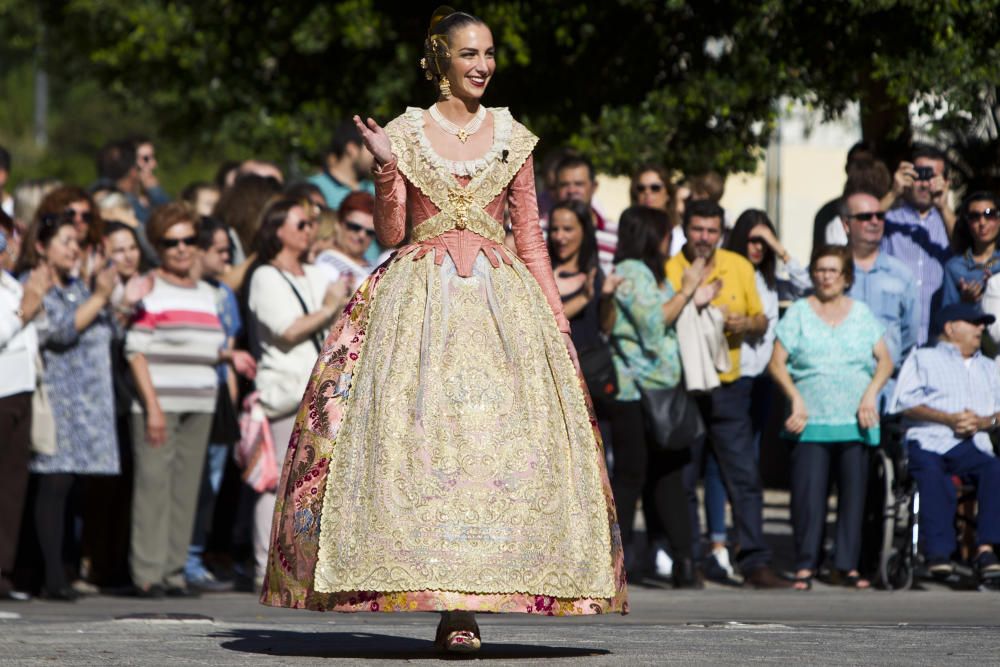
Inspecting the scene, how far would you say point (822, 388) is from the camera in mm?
13453

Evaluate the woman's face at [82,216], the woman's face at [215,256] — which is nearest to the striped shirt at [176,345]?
the woman's face at [82,216]

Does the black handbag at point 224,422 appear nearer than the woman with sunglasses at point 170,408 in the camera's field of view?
No

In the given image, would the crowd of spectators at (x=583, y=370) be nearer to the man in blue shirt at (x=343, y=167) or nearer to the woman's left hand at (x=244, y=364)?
the woman's left hand at (x=244, y=364)

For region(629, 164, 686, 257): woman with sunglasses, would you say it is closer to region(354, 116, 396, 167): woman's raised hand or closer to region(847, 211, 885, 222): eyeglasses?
region(847, 211, 885, 222): eyeglasses

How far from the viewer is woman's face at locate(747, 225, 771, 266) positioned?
14445mm

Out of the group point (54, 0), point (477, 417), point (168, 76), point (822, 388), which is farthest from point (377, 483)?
point (54, 0)

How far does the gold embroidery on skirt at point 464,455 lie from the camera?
8383 mm

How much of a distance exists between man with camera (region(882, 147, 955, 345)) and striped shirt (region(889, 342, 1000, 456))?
92cm

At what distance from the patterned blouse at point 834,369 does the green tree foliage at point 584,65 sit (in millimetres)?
2754

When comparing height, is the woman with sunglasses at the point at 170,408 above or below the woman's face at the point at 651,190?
below

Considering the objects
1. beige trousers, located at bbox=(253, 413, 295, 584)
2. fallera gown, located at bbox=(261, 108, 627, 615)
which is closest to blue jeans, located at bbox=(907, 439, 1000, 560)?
beige trousers, located at bbox=(253, 413, 295, 584)

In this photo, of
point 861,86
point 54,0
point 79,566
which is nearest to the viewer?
point 79,566

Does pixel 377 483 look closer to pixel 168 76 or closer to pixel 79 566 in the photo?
pixel 79 566

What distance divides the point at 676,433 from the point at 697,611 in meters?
1.63
